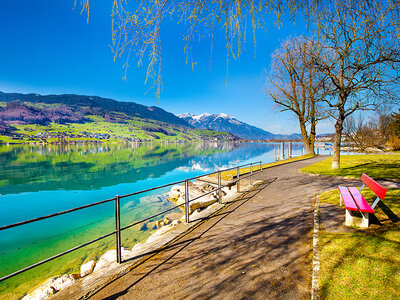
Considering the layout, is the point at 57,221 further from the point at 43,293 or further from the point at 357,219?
the point at 357,219

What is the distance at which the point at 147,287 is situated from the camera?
10.4 feet

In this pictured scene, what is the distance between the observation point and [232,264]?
145 inches

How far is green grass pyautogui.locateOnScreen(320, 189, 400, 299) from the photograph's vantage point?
2.75 m

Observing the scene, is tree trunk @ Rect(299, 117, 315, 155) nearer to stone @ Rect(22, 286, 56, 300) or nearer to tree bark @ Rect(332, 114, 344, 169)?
tree bark @ Rect(332, 114, 344, 169)

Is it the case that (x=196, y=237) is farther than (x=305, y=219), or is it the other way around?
(x=305, y=219)

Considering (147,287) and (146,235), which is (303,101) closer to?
(146,235)

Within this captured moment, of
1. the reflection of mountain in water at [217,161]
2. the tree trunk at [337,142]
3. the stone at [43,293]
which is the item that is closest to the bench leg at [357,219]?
the stone at [43,293]

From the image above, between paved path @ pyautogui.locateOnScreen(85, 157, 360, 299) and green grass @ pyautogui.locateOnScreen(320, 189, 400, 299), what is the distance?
0.31 metres

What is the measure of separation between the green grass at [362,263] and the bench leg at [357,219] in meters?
0.19

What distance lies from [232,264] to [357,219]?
3600mm

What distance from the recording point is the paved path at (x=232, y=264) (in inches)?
119

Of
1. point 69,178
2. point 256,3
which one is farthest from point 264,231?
point 69,178

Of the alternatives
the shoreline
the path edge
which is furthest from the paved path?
the shoreline

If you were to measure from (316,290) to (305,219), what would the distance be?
3.14m
